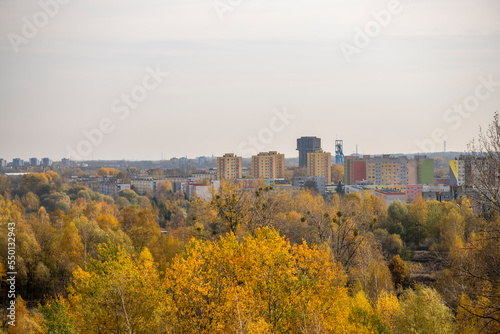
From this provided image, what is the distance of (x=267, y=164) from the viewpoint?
403 ft

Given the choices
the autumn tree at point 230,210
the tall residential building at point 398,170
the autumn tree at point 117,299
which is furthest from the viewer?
the tall residential building at point 398,170

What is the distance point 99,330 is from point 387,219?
41.9 m

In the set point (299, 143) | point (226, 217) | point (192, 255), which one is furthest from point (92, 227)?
point (299, 143)

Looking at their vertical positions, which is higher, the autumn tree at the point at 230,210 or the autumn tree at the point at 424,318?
the autumn tree at the point at 230,210

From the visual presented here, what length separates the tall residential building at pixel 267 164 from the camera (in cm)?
12200

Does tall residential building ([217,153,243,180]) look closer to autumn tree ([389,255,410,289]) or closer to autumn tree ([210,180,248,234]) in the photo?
autumn tree ([389,255,410,289])

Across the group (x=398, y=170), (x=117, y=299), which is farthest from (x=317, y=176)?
(x=117, y=299)

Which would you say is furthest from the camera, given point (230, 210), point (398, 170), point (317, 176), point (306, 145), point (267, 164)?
point (306, 145)

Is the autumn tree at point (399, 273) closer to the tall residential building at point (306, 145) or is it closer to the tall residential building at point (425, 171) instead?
the tall residential building at point (425, 171)

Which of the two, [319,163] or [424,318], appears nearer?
[424,318]

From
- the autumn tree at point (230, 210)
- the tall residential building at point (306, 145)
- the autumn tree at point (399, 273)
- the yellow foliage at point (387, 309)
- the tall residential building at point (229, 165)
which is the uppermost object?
the tall residential building at point (306, 145)

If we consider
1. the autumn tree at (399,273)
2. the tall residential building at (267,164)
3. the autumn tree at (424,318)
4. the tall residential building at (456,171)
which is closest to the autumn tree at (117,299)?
the autumn tree at (424,318)

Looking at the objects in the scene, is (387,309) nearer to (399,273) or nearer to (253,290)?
(253,290)

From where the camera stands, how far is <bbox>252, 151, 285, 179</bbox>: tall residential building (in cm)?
12200
